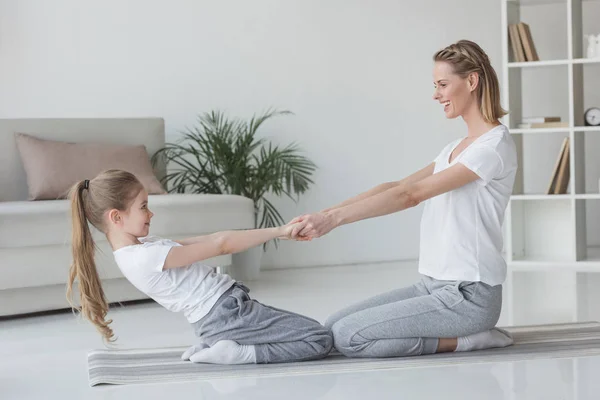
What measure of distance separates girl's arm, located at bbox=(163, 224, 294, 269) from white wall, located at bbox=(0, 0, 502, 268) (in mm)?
3041

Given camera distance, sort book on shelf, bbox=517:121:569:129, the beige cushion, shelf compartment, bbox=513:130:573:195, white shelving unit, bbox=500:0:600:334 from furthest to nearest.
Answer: shelf compartment, bbox=513:130:573:195
book on shelf, bbox=517:121:569:129
white shelving unit, bbox=500:0:600:334
the beige cushion

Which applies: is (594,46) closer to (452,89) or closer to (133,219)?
(452,89)

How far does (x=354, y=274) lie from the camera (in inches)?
215

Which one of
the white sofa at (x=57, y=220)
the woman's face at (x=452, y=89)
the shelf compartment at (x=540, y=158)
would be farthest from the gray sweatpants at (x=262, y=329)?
the shelf compartment at (x=540, y=158)

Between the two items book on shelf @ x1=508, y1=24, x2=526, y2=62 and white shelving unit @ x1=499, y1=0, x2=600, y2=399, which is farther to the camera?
book on shelf @ x1=508, y1=24, x2=526, y2=62

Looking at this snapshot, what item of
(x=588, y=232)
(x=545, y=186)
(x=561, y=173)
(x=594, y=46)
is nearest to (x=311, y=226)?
(x=561, y=173)

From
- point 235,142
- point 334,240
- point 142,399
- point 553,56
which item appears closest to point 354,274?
point 334,240

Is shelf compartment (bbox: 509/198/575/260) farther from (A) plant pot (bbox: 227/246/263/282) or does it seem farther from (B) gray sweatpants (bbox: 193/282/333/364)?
(B) gray sweatpants (bbox: 193/282/333/364)

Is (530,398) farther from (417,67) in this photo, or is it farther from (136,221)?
(417,67)

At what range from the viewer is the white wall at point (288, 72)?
5.47 metres

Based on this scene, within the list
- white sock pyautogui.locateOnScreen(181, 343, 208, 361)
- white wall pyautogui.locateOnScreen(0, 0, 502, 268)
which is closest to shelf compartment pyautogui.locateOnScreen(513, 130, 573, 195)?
white wall pyautogui.locateOnScreen(0, 0, 502, 268)

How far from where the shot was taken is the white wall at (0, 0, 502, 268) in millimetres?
5473

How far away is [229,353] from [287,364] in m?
0.17

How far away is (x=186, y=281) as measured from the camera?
9.06ft
